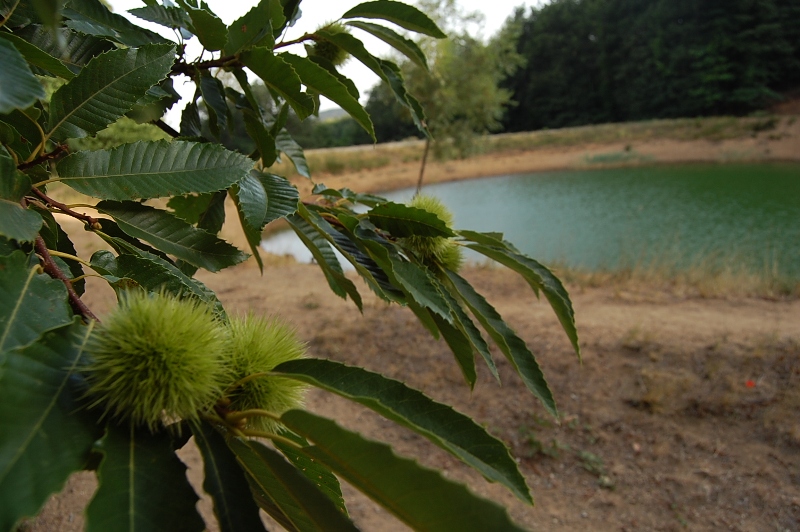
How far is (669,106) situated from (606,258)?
2204 cm

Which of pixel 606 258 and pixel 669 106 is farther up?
pixel 669 106

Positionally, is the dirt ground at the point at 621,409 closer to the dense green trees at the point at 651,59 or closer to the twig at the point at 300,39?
the twig at the point at 300,39

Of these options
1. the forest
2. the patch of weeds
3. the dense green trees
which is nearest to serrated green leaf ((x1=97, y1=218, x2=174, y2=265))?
the forest

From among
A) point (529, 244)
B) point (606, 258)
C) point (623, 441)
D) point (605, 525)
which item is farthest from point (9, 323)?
point (529, 244)

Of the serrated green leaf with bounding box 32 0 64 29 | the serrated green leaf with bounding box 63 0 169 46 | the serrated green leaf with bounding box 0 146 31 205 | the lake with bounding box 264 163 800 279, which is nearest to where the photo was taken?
the serrated green leaf with bounding box 32 0 64 29

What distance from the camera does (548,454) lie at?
2.85 metres

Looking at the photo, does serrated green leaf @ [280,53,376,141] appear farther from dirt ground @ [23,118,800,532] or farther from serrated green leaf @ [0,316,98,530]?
dirt ground @ [23,118,800,532]

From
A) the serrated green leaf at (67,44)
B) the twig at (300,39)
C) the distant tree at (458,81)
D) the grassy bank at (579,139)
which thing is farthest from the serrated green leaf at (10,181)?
the grassy bank at (579,139)

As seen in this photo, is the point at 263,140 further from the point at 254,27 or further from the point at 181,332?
the point at 181,332

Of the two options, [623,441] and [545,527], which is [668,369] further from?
[545,527]

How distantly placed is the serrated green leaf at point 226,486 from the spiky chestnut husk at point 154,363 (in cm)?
3

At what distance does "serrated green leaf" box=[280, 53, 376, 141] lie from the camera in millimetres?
792

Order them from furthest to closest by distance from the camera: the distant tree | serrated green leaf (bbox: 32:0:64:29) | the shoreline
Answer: the shoreline
the distant tree
serrated green leaf (bbox: 32:0:64:29)

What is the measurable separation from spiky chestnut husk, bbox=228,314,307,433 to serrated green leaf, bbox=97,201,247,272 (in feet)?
0.50
